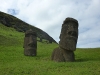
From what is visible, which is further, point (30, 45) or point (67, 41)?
point (30, 45)

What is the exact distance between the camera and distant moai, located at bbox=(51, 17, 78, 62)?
19.9 m

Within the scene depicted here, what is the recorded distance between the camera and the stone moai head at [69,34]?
19.9 meters

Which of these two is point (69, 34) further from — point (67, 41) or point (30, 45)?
point (30, 45)

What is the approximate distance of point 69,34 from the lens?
20.2 metres

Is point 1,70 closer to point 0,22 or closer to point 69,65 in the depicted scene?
point 69,65

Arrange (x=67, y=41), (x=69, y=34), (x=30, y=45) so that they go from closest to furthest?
(x=67, y=41) < (x=69, y=34) < (x=30, y=45)

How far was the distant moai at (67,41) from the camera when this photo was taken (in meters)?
19.9

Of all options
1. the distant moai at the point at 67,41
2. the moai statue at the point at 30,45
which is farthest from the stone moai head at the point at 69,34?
the moai statue at the point at 30,45

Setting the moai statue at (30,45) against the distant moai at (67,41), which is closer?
the distant moai at (67,41)

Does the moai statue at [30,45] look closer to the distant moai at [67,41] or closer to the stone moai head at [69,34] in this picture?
the distant moai at [67,41]

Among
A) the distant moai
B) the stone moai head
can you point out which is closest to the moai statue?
the distant moai

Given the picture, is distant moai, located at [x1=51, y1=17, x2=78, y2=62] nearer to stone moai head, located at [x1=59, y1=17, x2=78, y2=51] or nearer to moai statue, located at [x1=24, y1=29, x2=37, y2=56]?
stone moai head, located at [x1=59, y1=17, x2=78, y2=51]

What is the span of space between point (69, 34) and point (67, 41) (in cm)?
76

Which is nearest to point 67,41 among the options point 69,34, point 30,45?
point 69,34
